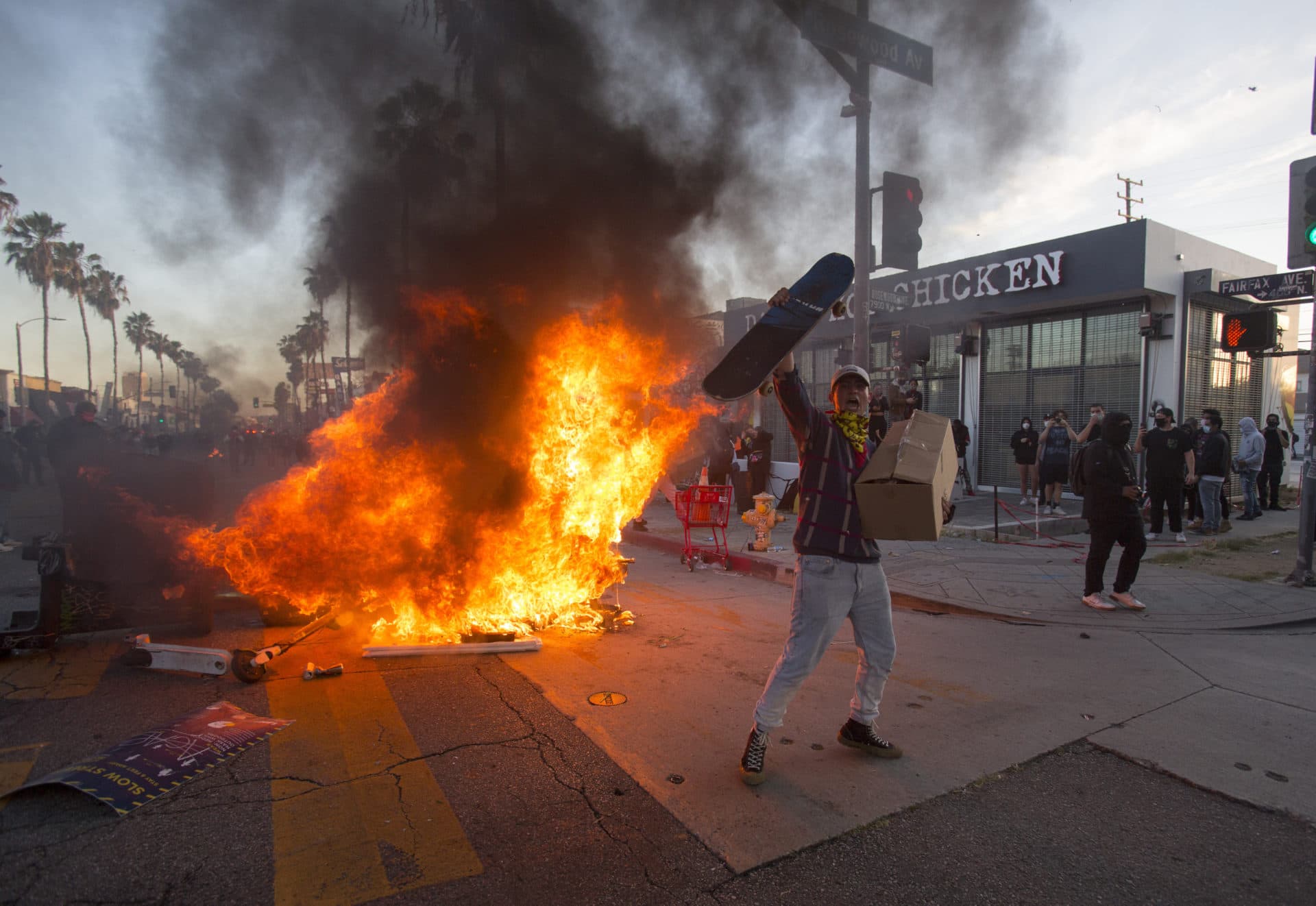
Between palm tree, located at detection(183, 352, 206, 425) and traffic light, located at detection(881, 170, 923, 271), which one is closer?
traffic light, located at detection(881, 170, 923, 271)

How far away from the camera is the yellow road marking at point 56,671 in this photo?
A: 4.24 m

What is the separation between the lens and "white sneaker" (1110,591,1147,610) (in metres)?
6.45

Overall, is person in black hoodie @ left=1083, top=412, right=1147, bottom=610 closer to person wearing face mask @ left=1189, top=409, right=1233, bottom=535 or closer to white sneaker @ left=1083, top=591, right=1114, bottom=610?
white sneaker @ left=1083, top=591, right=1114, bottom=610

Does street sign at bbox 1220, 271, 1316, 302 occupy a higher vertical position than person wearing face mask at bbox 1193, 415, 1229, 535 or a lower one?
higher

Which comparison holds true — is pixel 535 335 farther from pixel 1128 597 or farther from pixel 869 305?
pixel 1128 597

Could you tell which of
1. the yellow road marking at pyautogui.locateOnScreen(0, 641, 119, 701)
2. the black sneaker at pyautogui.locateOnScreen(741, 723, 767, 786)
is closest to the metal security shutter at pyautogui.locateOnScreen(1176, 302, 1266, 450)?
the black sneaker at pyautogui.locateOnScreen(741, 723, 767, 786)

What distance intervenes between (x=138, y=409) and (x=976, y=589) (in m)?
90.7

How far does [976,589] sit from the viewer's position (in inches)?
284

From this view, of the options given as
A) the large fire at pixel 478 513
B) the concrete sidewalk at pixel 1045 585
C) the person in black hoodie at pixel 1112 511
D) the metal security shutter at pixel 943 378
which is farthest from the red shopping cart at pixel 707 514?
the metal security shutter at pixel 943 378

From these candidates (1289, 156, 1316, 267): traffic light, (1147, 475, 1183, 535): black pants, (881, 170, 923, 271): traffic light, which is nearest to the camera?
(1289, 156, 1316, 267): traffic light

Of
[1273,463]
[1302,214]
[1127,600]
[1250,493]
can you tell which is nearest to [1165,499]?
[1250,493]

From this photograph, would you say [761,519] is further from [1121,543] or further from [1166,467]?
[1166,467]

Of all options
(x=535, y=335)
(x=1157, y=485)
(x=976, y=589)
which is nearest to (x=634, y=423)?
(x=535, y=335)

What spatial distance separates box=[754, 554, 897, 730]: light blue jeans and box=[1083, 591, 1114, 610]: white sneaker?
166 inches
